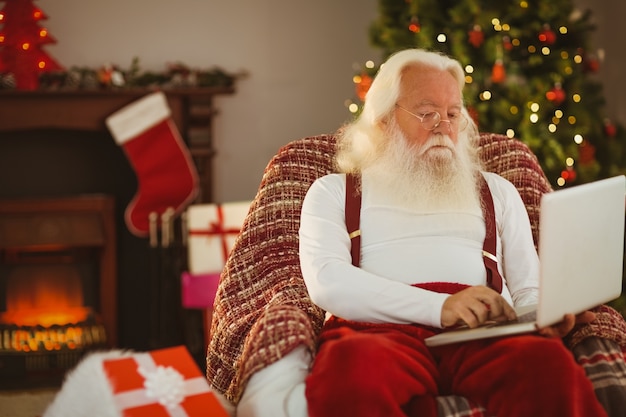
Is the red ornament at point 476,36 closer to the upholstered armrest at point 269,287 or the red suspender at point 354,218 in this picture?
the upholstered armrest at point 269,287

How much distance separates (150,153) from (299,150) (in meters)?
1.61

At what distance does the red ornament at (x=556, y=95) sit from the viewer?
3.84 m

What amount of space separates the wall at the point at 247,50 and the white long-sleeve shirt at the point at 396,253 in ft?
6.87

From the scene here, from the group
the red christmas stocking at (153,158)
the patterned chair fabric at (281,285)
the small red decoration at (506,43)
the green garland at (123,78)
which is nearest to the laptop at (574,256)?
the patterned chair fabric at (281,285)

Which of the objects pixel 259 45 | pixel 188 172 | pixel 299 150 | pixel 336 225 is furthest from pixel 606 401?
pixel 259 45

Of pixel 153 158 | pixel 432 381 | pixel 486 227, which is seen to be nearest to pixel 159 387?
pixel 432 381

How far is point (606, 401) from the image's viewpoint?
75.9 inches

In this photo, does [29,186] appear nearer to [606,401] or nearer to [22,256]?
[22,256]

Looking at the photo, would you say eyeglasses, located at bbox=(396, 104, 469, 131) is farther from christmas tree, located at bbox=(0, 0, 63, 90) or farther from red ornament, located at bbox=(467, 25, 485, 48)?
christmas tree, located at bbox=(0, 0, 63, 90)

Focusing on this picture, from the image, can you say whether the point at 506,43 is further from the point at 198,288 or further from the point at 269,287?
the point at 269,287

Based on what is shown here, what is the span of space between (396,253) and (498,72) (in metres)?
1.73

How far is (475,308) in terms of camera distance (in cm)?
195

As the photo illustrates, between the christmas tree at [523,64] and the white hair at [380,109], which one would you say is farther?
the christmas tree at [523,64]

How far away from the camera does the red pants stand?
5.68 ft
